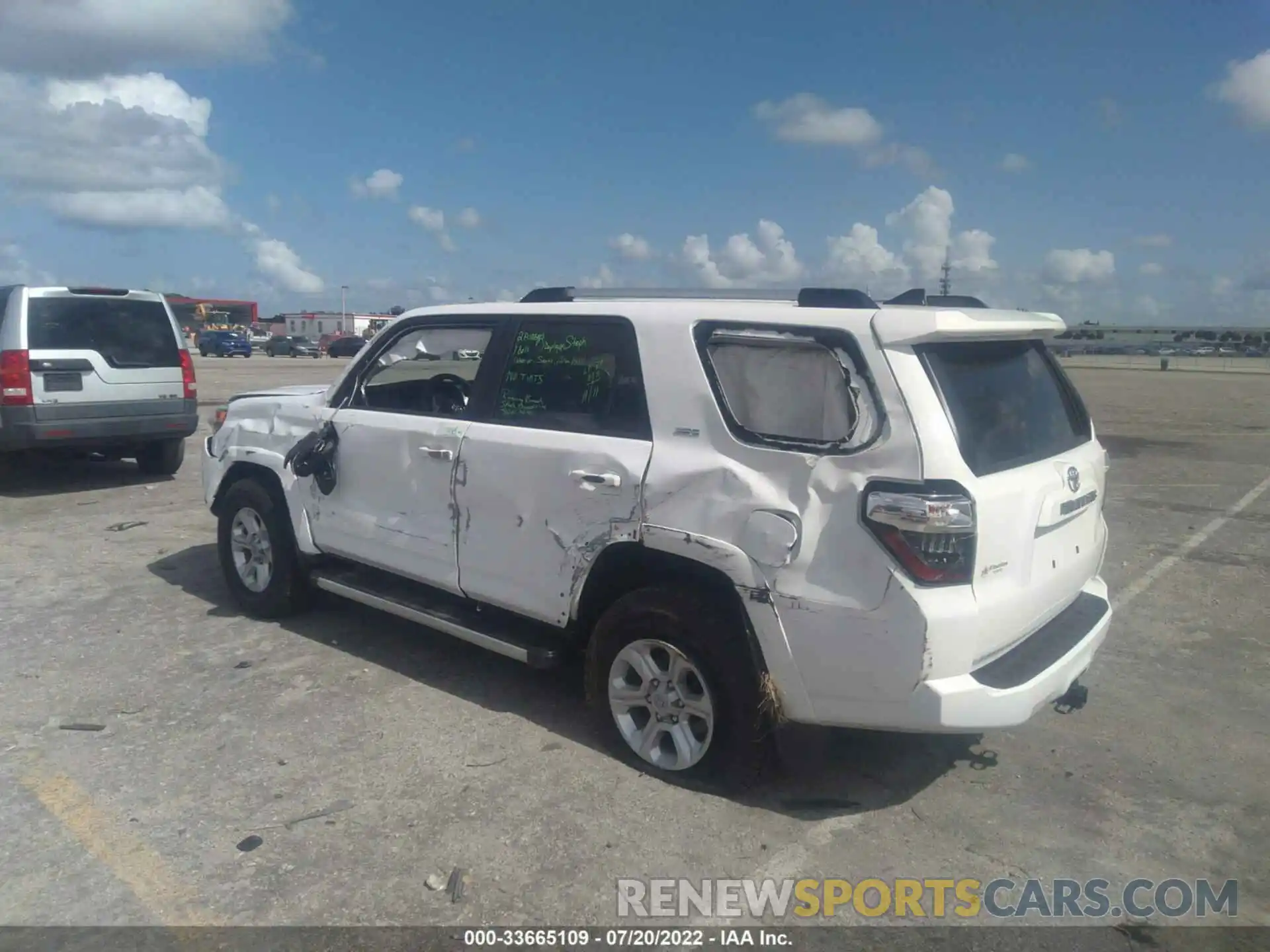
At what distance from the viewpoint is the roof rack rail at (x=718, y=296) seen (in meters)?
3.67

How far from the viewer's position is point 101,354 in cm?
952

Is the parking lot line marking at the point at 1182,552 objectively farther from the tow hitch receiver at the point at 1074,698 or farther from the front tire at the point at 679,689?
the front tire at the point at 679,689

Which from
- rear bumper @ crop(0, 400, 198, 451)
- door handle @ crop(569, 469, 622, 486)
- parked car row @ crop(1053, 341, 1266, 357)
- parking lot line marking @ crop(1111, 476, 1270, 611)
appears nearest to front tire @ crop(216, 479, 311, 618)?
door handle @ crop(569, 469, 622, 486)

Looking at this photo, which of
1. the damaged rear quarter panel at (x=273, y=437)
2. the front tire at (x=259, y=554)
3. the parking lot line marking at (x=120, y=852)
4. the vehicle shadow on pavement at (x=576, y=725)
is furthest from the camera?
the front tire at (x=259, y=554)

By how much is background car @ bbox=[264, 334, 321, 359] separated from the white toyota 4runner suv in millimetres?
55967

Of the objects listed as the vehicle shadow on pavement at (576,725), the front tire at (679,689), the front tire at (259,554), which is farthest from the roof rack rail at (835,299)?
the front tire at (259,554)

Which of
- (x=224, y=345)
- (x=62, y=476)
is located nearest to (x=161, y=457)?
(x=62, y=476)

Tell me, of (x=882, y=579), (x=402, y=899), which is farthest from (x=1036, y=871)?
(x=402, y=899)

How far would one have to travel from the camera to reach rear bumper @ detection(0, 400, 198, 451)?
9055 millimetres

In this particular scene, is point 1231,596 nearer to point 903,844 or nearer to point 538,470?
point 903,844

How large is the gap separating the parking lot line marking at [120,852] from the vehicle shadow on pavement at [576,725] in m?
1.62

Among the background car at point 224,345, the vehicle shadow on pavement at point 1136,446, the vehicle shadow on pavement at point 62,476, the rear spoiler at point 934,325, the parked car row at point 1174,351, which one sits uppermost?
the parked car row at point 1174,351

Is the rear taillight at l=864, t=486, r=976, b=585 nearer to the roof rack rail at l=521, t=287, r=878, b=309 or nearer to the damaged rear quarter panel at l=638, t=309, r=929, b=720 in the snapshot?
the damaged rear quarter panel at l=638, t=309, r=929, b=720

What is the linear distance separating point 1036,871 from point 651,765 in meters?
1.46
